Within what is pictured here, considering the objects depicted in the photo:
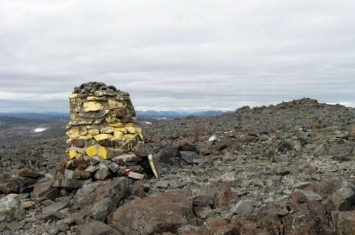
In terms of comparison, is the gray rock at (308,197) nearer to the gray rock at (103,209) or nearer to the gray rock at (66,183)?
the gray rock at (103,209)

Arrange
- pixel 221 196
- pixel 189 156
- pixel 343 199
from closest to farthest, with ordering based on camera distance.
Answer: pixel 343 199
pixel 221 196
pixel 189 156

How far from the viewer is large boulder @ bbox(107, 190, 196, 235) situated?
826cm

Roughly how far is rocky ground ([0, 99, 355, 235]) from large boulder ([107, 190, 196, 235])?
2 centimetres

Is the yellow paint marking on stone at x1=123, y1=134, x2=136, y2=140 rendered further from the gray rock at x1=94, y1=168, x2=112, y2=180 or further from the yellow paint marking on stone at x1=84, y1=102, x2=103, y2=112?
the gray rock at x1=94, y1=168, x2=112, y2=180

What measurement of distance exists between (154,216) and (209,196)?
2.00 meters

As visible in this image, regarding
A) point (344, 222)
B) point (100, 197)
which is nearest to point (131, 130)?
point (100, 197)

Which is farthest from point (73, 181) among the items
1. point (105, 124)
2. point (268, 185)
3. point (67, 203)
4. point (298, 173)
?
point (298, 173)

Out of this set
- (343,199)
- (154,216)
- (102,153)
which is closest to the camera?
(343,199)

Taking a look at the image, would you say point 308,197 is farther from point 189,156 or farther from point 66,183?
point 189,156

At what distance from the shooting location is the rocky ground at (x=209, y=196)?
769cm

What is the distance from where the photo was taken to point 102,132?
13.4 meters

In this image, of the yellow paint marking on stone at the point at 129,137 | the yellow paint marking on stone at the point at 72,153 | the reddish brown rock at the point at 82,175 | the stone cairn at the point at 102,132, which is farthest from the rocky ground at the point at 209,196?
the yellow paint marking on stone at the point at 129,137

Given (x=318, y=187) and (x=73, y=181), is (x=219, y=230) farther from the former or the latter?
(x=73, y=181)

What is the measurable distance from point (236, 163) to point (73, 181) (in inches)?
241
